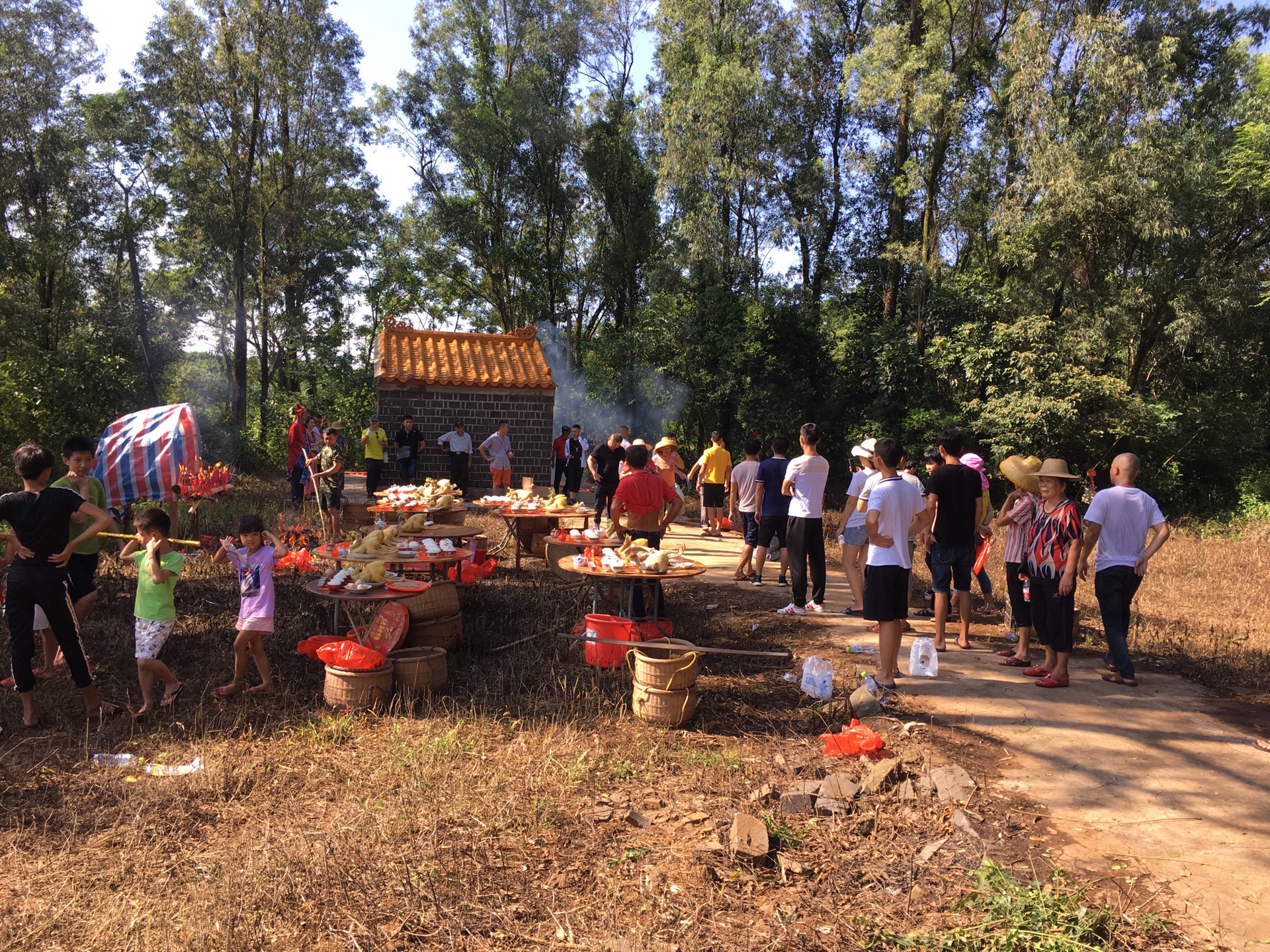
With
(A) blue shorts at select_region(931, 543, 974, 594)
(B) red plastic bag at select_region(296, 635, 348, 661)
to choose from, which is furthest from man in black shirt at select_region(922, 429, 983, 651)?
(B) red plastic bag at select_region(296, 635, 348, 661)

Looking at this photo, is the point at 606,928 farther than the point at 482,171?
No

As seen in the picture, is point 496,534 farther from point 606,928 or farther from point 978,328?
point 978,328

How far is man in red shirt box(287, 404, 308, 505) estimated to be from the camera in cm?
1302

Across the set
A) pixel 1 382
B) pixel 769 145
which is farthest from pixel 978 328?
pixel 1 382

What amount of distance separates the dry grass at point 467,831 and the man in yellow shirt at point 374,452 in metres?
8.07

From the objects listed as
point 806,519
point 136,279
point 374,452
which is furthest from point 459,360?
point 136,279

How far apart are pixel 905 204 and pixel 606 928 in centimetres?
2137

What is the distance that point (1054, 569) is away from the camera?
6262 millimetres

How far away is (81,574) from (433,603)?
105 inches

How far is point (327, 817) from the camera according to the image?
14.2ft

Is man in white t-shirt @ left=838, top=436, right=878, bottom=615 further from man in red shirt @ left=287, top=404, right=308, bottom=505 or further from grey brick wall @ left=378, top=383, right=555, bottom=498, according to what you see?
grey brick wall @ left=378, top=383, right=555, bottom=498

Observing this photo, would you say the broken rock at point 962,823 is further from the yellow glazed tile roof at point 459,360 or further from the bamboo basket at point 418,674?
the yellow glazed tile roof at point 459,360

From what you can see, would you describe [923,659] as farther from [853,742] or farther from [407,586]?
[407,586]

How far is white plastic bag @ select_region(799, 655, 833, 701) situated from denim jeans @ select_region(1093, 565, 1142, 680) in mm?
2080
